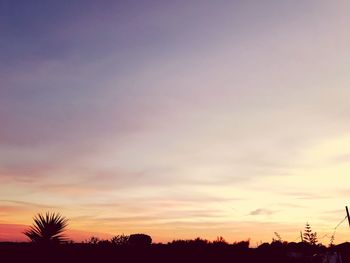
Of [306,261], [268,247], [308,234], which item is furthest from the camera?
[308,234]

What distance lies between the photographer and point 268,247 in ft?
105

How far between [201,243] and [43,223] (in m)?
13.8

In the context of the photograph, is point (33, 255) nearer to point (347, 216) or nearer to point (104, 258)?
point (104, 258)

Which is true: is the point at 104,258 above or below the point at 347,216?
below

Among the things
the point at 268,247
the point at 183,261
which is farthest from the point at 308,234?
the point at 183,261

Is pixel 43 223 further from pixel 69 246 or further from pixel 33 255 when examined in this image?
pixel 69 246

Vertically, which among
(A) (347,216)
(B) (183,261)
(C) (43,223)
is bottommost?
(B) (183,261)

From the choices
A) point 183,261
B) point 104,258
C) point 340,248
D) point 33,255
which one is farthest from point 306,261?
point 33,255

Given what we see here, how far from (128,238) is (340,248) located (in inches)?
619

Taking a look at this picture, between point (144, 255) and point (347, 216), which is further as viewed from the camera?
point (347, 216)

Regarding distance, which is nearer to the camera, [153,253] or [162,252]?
[153,253]

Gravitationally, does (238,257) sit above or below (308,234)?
below

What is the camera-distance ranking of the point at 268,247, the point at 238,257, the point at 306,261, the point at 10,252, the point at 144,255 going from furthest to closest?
1. the point at 268,247
2. the point at 306,261
3. the point at 238,257
4. the point at 144,255
5. the point at 10,252

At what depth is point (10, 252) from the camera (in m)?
19.8
